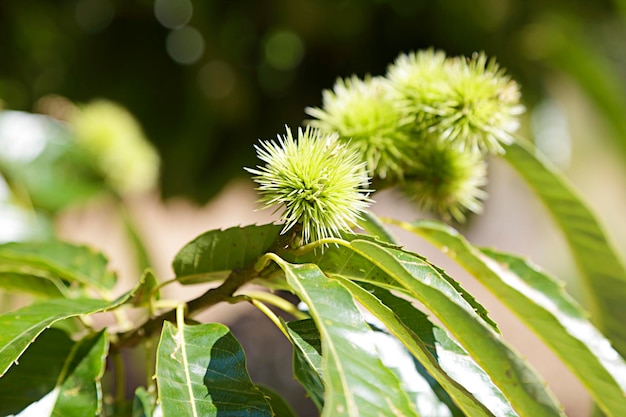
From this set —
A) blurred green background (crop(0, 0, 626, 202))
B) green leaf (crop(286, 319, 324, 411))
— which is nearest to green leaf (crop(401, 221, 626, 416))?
green leaf (crop(286, 319, 324, 411))

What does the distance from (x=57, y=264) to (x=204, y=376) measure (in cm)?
38

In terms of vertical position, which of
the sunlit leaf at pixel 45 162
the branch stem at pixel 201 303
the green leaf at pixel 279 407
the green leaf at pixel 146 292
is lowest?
the green leaf at pixel 279 407

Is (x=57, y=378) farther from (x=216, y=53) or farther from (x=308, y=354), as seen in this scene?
(x=216, y=53)

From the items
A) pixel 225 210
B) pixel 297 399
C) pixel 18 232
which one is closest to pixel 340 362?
pixel 18 232

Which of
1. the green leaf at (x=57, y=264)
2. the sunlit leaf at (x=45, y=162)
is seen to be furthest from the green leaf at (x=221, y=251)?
the sunlit leaf at (x=45, y=162)

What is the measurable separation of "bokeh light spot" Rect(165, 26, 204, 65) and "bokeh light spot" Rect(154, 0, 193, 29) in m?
0.04

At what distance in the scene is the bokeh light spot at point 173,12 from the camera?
7.30 ft

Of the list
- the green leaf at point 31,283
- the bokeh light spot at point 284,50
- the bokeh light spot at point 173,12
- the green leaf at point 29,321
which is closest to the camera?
the green leaf at point 29,321

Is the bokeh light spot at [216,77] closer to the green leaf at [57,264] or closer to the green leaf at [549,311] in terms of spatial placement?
the green leaf at [57,264]

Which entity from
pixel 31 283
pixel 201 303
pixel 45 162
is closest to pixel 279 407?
pixel 201 303

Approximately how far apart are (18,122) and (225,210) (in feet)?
6.83

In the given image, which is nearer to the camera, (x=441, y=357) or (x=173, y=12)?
(x=441, y=357)

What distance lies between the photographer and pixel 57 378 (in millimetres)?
706

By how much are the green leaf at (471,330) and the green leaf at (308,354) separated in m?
0.10
